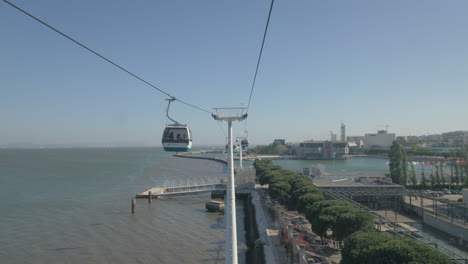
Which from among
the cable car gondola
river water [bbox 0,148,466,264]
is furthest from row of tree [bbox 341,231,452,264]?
river water [bbox 0,148,466,264]

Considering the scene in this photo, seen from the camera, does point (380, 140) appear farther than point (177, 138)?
Yes

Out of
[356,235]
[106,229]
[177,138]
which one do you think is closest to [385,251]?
[356,235]

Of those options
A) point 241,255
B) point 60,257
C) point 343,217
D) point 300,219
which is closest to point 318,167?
point 300,219

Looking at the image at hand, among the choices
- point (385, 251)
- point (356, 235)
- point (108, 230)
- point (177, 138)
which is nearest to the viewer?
point (385, 251)

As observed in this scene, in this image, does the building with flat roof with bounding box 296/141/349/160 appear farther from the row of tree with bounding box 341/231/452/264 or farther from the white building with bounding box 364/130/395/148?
the row of tree with bounding box 341/231/452/264

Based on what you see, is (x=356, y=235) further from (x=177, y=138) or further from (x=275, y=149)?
(x=275, y=149)

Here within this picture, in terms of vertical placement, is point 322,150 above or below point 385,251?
above

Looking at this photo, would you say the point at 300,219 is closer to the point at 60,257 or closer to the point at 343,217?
the point at 343,217

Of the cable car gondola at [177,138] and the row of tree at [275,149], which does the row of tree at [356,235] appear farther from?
the row of tree at [275,149]
